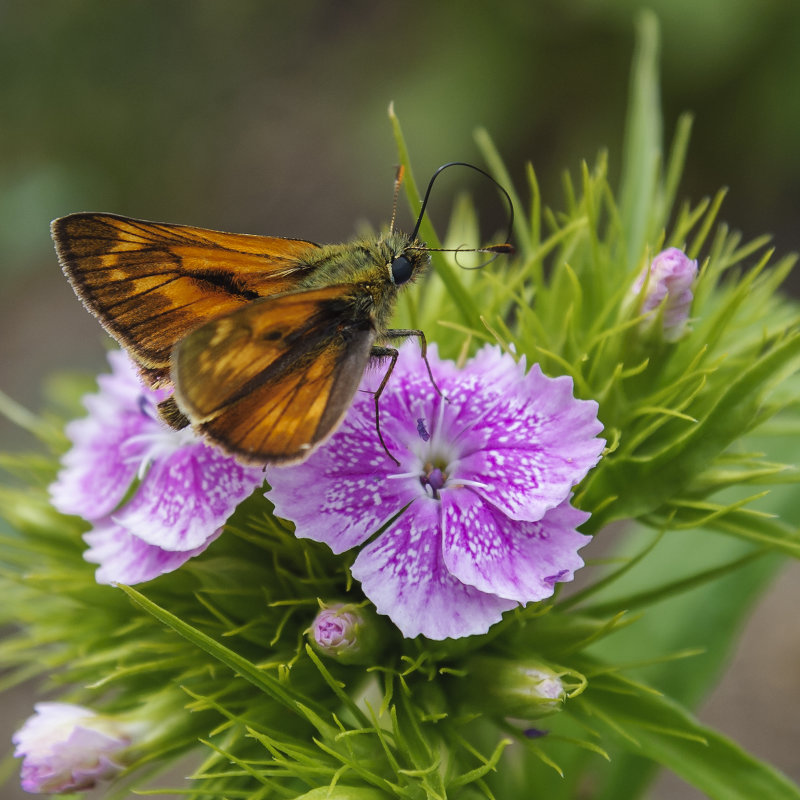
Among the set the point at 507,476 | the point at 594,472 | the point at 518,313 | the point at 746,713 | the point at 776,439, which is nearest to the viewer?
the point at 507,476

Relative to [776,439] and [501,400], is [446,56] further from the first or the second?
[501,400]

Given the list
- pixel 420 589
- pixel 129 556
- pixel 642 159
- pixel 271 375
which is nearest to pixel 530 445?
pixel 420 589

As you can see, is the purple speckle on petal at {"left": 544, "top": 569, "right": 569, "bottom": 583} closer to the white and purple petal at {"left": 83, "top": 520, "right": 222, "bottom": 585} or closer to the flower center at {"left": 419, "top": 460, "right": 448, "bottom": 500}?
the flower center at {"left": 419, "top": 460, "right": 448, "bottom": 500}

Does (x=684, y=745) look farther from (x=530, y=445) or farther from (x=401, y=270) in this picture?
(x=401, y=270)

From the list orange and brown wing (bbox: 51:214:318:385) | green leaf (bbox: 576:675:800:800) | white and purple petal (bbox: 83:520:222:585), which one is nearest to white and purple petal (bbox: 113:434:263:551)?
white and purple petal (bbox: 83:520:222:585)

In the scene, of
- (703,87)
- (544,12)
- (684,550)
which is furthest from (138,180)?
(684,550)

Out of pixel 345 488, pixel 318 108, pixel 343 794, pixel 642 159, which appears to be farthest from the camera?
pixel 318 108
